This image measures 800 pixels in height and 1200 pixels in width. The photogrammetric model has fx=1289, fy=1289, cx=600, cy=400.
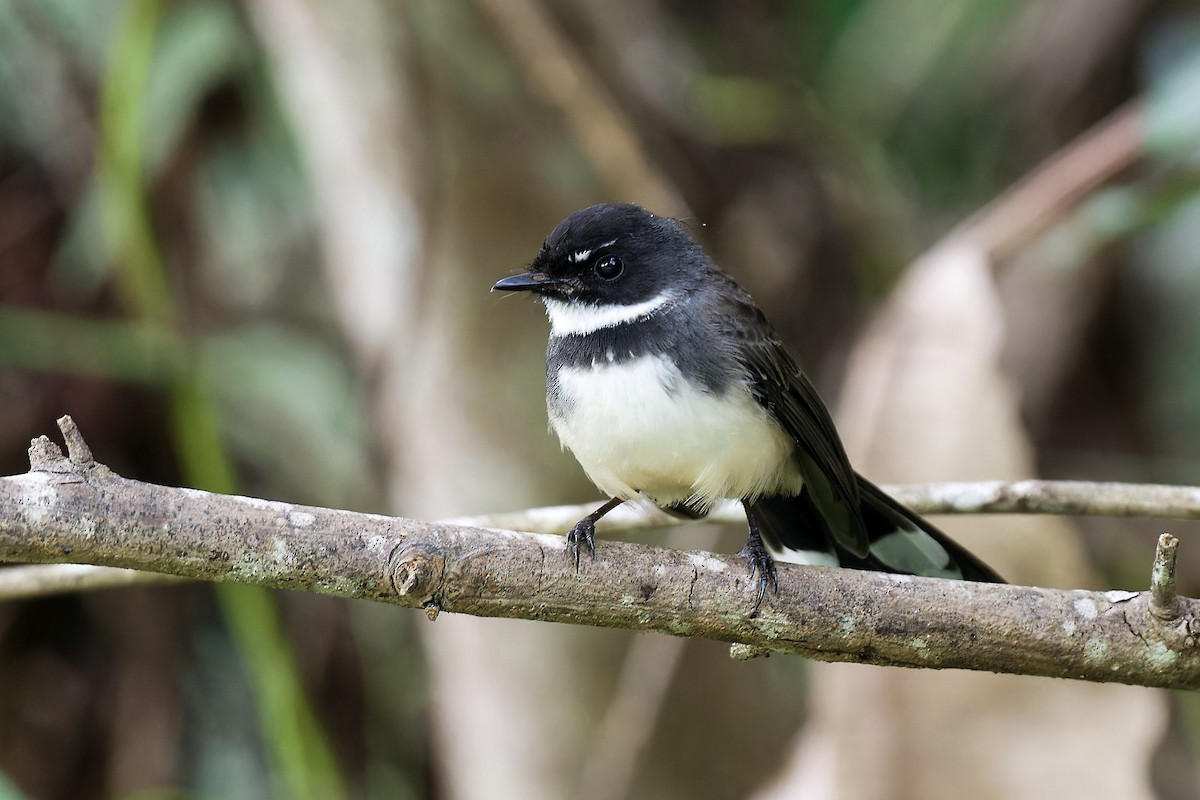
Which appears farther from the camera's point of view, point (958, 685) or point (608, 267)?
point (958, 685)

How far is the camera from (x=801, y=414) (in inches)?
133

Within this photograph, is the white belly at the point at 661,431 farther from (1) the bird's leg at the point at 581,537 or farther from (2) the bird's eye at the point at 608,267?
(2) the bird's eye at the point at 608,267

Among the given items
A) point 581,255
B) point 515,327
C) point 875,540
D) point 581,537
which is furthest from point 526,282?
point 515,327

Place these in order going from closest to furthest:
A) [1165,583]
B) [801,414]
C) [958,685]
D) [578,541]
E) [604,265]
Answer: [1165,583] < [578,541] < [801,414] < [604,265] < [958,685]

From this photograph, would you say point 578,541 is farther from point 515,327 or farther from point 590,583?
point 515,327

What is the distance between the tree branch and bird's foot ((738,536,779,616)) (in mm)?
21

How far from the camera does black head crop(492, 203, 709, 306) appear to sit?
343cm

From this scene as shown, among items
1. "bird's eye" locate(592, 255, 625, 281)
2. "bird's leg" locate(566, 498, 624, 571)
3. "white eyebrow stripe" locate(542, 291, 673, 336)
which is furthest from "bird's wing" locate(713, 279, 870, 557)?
"bird's leg" locate(566, 498, 624, 571)

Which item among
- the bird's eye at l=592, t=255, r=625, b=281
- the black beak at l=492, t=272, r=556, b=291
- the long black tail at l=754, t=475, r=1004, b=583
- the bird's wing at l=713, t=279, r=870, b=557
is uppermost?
the bird's eye at l=592, t=255, r=625, b=281

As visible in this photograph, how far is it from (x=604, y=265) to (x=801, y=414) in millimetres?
660

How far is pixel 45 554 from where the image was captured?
2.24 meters

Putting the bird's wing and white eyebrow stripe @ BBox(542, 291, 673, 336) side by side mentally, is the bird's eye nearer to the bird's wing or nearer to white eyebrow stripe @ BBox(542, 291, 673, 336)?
white eyebrow stripe @ BBox(542, 291, 673, 336)

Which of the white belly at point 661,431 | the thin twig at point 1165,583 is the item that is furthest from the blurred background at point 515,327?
the thin twig at point 1165,583

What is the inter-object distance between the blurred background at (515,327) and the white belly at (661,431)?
866 millimetres
